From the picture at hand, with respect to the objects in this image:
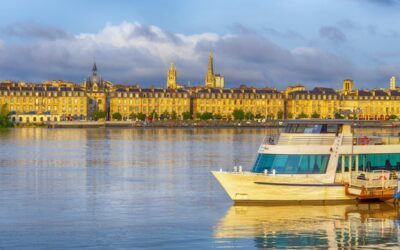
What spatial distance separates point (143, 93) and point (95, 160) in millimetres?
135750

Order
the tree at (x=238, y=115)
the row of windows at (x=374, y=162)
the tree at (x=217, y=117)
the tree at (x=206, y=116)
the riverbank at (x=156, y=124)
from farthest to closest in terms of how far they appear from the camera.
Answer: the tree at (x=217, y=117) → the tree at (x=238, y=115) → the tree at (x=206, y=116) → the riverbank at (x=156, y=124) → the row of windows at (x=374, y=162)

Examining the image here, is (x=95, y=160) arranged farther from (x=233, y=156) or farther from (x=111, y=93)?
(x=111, y=93)

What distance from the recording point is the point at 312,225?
2586 centimetres

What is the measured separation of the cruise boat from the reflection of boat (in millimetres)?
421

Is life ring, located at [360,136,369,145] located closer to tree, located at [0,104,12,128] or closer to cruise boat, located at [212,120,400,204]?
cruise boat, located at [212,120,400,204]

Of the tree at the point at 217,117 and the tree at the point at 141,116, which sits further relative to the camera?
the tree at the point at 217,117

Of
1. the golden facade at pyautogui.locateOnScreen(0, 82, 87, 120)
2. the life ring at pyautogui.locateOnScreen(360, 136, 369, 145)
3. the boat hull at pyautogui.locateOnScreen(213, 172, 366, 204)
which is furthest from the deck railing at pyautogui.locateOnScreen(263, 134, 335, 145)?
the golden facade at pyautogui.locateOnScreen(0, 82, 87, 120)

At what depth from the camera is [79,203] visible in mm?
31781

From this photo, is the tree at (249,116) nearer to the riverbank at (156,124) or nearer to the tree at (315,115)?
the riverbank at (156,124)

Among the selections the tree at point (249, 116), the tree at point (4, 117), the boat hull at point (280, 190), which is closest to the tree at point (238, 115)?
the tree at point (249, 116)

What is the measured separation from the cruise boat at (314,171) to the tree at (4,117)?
469 ft

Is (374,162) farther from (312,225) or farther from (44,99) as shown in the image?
(44,99)

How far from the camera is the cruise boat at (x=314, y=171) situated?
1134 inches

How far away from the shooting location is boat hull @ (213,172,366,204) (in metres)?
28.6
